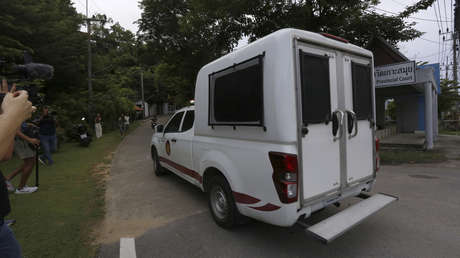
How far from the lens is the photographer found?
4.11ft

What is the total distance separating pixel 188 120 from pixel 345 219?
3184 millimetres

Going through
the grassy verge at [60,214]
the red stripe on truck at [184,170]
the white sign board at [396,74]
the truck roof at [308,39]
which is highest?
the white sign board at [396,74]

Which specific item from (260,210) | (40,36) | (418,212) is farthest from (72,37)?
(418,212)

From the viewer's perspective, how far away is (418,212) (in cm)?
386

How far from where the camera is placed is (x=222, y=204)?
3498 millimetres

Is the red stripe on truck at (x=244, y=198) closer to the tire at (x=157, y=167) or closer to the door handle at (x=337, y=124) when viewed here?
the door handle at (x=337, y=124)

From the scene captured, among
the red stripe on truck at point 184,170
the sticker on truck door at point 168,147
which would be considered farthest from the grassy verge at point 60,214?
the sticker on truck door at point 168,147

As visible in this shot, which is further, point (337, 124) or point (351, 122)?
point (351, 122)

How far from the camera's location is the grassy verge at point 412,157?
7.84 m

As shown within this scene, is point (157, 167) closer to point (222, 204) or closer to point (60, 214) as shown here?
point (60, 214)

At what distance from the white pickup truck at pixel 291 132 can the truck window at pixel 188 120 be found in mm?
821

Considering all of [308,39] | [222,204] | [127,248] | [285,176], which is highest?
[308,39]

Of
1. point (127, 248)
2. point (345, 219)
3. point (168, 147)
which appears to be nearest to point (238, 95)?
point (345, 219)

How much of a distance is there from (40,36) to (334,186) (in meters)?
19.3
